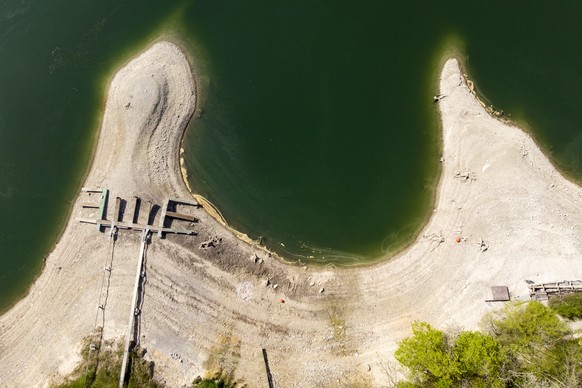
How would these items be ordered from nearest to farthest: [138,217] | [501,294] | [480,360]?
[480,360]
[501,294]
[138,217]

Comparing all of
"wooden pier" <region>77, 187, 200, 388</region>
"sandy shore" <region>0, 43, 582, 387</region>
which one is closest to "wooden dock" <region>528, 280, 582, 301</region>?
"sandy shore" <region>0, 43, 582, 387</region>

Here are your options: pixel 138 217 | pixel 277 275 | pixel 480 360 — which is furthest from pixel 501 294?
pixel 138 217

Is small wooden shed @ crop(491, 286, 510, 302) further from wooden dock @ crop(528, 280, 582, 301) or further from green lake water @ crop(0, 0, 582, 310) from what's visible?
green lake water @ crop(0, 0, 582, 310)

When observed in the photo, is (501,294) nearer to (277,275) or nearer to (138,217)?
(277,275)

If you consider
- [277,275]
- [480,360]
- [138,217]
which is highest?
[138,217]

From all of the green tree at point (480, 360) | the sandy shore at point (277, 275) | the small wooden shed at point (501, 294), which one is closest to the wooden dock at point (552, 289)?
the sandy shore at point (277, 275)
